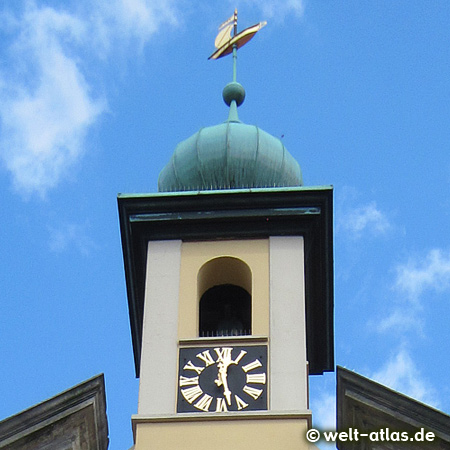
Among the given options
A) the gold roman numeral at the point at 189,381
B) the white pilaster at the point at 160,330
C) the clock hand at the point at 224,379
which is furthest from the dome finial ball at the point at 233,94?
the gold roman numeral at the point at 189,381

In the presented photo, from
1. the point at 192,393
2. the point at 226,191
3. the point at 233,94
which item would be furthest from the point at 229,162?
the point at 192,393

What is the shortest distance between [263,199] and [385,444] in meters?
4.54

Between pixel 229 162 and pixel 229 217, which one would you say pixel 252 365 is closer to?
pixel 229 217

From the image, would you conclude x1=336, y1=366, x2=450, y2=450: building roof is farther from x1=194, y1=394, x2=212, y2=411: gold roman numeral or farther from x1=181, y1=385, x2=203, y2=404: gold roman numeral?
x1=181, y1=385, x2=203, y2=404: gold roman numeral

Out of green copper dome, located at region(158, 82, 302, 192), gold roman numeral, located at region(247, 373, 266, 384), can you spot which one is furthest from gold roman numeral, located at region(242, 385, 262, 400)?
green copper dome, located at region(158, 82, 302, 192)

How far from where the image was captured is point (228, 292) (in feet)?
87.0

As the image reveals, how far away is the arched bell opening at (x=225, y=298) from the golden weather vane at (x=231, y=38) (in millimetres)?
5245

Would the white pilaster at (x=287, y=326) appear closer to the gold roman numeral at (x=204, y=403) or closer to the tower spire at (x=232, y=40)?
the gold roman numeral at (x=204, y=403)

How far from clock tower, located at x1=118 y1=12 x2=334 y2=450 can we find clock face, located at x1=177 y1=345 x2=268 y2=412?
0.02 m

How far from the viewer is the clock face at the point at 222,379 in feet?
77.3

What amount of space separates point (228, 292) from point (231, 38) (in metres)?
5.86

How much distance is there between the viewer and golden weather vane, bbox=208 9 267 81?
30516 millimetres

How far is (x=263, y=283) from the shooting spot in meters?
25.2

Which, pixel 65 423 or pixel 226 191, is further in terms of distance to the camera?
pixel 226 191
